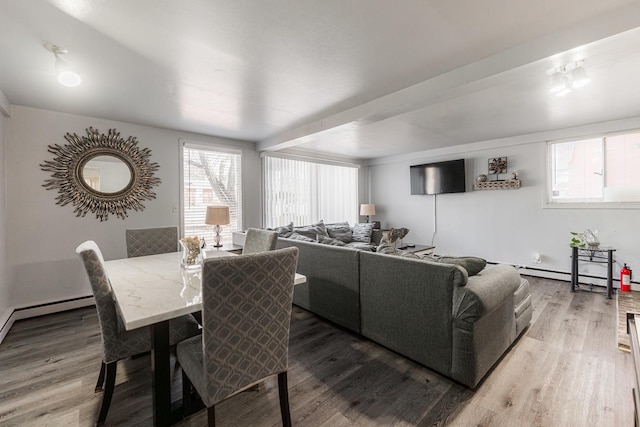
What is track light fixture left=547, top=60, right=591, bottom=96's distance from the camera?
212 cm

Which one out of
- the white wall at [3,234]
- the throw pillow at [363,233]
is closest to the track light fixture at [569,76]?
the throw pillow at [363,233]

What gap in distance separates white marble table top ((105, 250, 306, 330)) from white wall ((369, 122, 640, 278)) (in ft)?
15.4

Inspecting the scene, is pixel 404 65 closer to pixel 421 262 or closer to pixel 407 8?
pixel 407 8

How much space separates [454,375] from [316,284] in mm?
1497

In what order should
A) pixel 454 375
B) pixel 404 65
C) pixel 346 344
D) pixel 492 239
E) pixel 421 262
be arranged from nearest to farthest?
pixel 454 375 < pixel 421 262 < pixel 404 65 < pixel 346 344 < pixel 492 239

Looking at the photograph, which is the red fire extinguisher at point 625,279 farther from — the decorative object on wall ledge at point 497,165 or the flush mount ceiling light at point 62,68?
the flush mount ceiling light at point 62,68

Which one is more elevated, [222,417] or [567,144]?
[567,144]

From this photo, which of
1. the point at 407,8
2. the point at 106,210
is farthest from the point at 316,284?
the point at 106,210

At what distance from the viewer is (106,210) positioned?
3.61 metres

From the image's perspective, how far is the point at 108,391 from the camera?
63.1 inches

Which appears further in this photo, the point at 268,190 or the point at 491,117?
the point at 268,190

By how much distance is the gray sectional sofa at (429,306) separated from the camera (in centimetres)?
186

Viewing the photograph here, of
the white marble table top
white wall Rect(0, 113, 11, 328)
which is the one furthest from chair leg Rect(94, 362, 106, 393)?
white wall Rect(0, 113, 11, 328)

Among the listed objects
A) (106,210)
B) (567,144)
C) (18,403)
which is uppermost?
(567,144)
